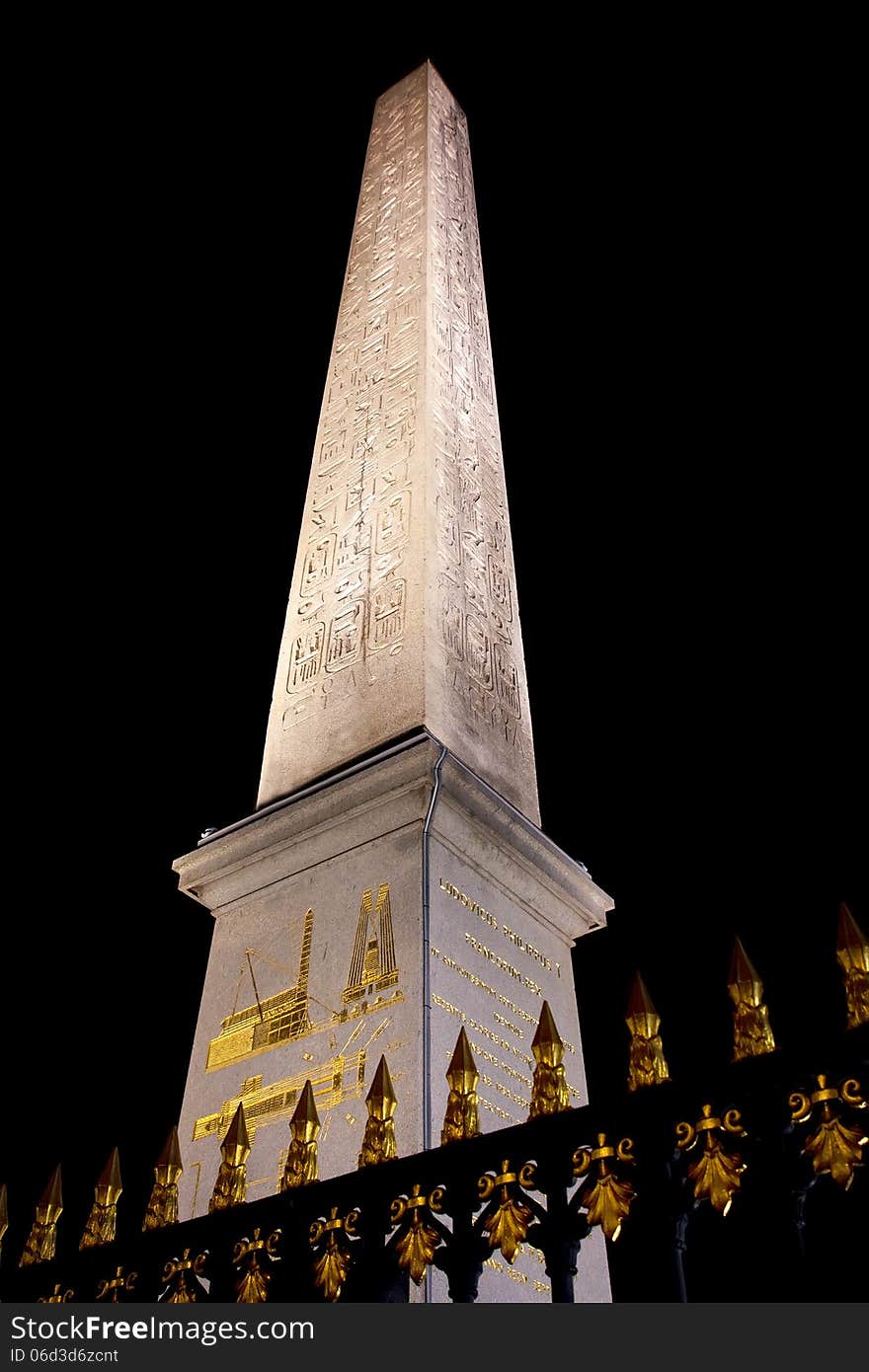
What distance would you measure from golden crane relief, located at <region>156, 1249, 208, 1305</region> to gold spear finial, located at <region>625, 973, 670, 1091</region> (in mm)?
1740

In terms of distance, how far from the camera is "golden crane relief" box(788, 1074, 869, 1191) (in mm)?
3639

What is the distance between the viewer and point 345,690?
8281 millimetres

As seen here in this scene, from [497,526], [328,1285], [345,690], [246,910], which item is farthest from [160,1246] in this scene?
[497,526]

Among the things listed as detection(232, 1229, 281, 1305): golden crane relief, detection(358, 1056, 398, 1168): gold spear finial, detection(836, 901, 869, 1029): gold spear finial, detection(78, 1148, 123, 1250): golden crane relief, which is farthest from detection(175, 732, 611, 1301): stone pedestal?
detection(836, 901, 869, 1029): gold spear finial

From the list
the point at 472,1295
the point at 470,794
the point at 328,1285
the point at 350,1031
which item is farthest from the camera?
the point at 470,794

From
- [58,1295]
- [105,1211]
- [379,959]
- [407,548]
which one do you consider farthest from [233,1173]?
[407,548]

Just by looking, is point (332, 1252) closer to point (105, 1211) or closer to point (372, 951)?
point (105, 1211)

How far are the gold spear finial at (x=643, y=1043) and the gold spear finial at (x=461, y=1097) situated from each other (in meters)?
0.55

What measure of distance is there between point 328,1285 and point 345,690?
4.32 metres

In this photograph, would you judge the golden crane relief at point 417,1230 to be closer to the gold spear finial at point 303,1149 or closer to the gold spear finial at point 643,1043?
the gold spear finial at point 303,1149

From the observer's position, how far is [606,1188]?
400 cm

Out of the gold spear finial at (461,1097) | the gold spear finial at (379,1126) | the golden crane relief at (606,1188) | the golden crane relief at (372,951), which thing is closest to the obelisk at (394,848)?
the golden crane relief at (372,951)

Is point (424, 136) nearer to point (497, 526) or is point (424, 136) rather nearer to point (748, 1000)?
point (497, 526)

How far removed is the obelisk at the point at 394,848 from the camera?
6.32 metres
